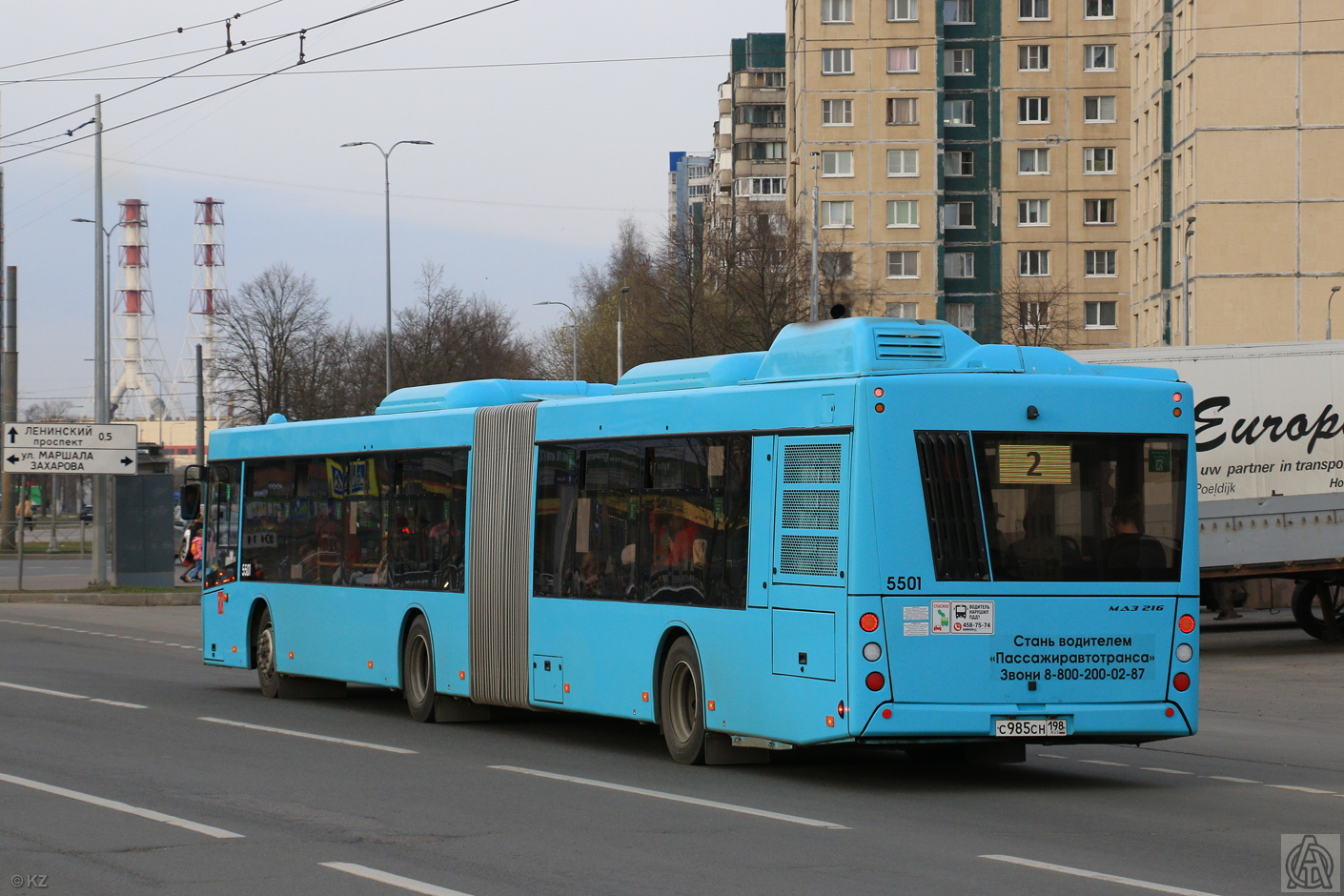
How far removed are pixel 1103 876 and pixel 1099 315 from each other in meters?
94.2

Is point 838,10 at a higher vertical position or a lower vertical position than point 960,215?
higher

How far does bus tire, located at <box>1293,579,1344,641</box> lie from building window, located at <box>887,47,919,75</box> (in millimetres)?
71627

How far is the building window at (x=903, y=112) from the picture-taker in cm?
9725

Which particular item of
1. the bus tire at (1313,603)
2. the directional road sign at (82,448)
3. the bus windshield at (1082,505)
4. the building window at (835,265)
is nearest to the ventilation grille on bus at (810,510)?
the bus windshield at (1082,505)

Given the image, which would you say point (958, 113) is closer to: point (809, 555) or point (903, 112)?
point (903, 112)

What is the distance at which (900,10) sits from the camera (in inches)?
3784

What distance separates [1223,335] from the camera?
231 ft

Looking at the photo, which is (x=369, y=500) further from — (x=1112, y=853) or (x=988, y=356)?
(x=1112, y=853)

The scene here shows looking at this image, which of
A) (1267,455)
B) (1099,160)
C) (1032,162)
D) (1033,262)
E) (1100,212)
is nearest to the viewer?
(1267,455)

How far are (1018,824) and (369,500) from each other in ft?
30.7

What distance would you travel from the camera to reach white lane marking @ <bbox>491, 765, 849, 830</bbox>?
10.5m

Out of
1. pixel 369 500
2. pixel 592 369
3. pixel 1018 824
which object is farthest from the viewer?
pixel 592 369

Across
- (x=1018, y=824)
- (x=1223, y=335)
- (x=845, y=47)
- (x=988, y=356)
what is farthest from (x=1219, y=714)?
(x=845, y=47)

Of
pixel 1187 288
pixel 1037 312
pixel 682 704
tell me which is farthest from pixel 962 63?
pixel 682 704
